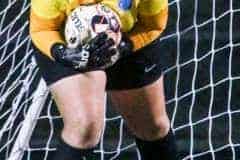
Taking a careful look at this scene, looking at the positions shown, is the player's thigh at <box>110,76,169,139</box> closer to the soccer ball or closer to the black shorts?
the black shorts

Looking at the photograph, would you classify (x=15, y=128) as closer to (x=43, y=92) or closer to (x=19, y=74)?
(x=19, y=74)

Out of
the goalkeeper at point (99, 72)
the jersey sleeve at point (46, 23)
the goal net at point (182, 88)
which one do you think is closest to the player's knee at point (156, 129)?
the goalkeeper at point (99, 72)

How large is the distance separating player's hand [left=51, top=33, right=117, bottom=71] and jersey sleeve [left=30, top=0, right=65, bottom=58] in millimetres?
33

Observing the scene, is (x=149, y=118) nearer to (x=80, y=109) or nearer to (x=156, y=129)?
(x=156, y=129)

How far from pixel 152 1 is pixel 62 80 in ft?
0.79

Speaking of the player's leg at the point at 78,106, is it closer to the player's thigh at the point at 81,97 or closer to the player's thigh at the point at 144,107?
the player's thigh at the point at 81,97

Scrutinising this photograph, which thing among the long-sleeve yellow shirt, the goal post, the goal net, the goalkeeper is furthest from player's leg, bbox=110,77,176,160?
the goal net

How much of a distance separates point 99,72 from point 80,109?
0.27 feet

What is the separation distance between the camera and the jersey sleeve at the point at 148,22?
4.70ft

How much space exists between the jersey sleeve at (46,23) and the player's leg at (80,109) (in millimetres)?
80

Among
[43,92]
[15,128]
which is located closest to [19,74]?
[15,128]

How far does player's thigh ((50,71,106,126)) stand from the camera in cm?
130

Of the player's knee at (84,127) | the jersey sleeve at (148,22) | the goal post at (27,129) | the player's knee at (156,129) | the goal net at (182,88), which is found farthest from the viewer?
the goal net at (182,88)

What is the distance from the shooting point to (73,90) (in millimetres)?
1310
